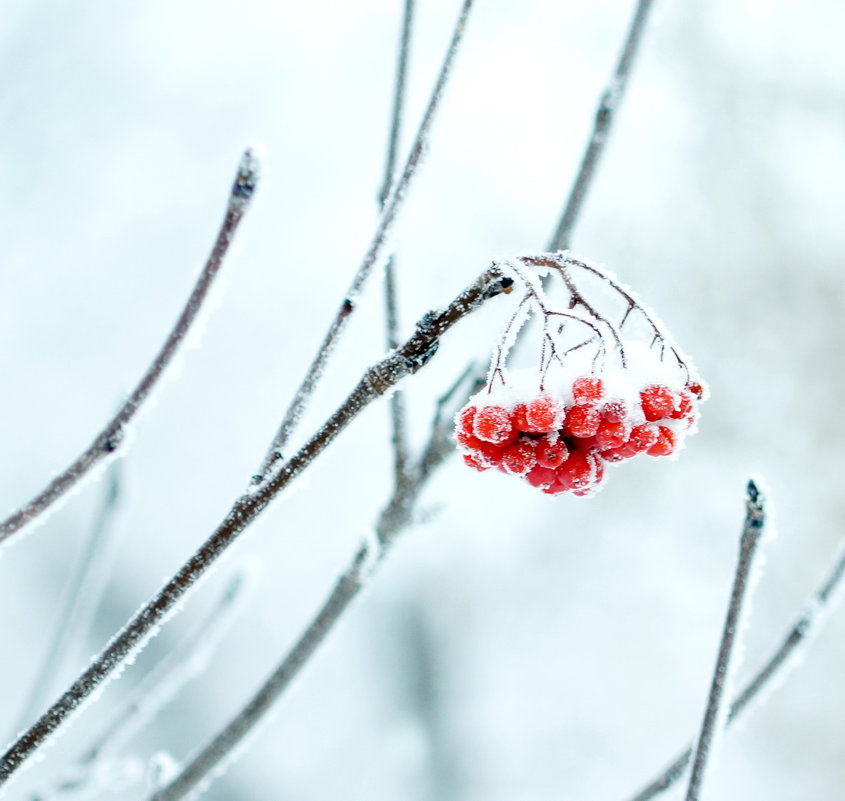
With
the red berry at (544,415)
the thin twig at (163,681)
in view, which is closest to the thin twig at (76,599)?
the thin twig at (163,681)

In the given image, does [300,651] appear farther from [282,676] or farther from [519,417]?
[519,417]

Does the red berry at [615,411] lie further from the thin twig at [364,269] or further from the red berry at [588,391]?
the thin twig at [364,269]

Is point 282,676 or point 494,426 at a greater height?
point 494,426

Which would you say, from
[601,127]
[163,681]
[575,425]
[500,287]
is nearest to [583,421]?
[575,425]

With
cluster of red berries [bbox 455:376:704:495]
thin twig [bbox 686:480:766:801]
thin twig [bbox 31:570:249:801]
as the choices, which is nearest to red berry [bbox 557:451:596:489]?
cluster of red berries [bbox 455:376:704:495]

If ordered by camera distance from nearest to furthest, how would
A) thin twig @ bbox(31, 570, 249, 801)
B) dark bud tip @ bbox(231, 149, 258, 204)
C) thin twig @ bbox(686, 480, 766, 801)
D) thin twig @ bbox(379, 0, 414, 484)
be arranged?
1. dark bud tip @ bbox(231, 149, 258, 204)
2. thin twig @ bbox(686, 480, 766, 801)
3. thin twig @ bbox(379, 0, 414, 484)
4. thin twig @ bbox(31, 570, 249, 801)

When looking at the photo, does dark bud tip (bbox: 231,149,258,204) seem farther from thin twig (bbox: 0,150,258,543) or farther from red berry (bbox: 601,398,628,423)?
red berry (bbox: 601,398,628,423)

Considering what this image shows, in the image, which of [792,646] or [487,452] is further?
[792,646]
